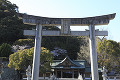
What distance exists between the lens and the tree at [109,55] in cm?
2202

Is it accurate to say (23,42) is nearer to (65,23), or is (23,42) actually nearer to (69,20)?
(65,23)

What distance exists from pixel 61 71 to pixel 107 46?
993 cm

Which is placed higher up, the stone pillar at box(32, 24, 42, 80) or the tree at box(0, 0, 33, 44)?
the tree at box(0, 0, 33, 44)

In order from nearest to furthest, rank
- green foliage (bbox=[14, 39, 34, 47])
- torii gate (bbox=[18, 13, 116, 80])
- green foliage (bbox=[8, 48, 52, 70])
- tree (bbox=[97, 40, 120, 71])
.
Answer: torii gate (bbox=[18, 13, 116, 80]) → green foliage (bbox=[8, 48, 52, 70]) → tree (bbox=[97, 40, 120, 71]) → green foliage (bbox=[14, 39, 34, 47])

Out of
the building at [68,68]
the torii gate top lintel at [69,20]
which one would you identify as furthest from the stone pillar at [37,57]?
the building at [68,68]

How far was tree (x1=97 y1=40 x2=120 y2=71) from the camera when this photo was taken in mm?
22016

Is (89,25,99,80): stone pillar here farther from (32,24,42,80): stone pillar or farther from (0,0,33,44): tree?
(0,0,33,44): tree

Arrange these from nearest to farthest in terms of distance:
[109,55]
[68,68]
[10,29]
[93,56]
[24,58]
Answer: [93,56] → [24,58] → [109,55] → [68,68] → [10,29]

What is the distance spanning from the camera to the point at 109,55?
22.2m

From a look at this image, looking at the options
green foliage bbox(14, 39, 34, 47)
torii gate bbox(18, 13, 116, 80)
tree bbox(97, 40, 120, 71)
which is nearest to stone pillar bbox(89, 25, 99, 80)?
torii gate bbox(18, 13, 116, 80)

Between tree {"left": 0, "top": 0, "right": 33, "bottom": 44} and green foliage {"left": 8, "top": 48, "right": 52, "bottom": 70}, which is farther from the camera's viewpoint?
tree {"left": 0, "top": 0, "right": 33, "bottom": 44}

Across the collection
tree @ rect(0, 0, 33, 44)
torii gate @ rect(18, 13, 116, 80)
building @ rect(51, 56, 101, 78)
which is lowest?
building @ rect(51, 56, 101, 78)

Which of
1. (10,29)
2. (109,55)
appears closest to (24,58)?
(109,55)

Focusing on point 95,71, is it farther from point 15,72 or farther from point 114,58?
point 15,72
